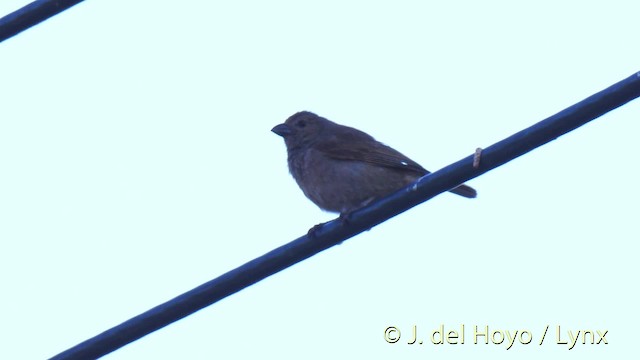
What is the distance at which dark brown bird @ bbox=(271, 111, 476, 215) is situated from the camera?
8031mm

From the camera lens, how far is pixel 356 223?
546 centimetres

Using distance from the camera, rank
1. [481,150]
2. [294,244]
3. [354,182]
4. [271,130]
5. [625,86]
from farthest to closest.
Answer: [271,130] < [354,182] < [294,244] < [481,150] < [625,86]

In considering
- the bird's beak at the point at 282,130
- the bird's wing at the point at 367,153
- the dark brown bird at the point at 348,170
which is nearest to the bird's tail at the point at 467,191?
the dark brown bird at the point at 348,170

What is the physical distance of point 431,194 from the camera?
5219 mm

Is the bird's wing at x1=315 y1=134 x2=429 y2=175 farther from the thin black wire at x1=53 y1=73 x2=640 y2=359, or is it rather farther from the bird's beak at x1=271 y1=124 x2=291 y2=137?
the thin black wire at x1=53 y1=73 x2=640 y2=359

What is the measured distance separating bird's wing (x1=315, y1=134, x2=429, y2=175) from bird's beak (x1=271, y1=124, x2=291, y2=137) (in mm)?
683

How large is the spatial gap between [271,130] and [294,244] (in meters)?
4.16

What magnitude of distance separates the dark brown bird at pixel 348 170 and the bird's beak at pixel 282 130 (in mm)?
283

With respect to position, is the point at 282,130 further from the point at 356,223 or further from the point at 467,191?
the point at 356,223

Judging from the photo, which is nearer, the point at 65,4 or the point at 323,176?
the point at 65,4

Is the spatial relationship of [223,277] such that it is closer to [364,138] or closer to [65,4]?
[65,4]

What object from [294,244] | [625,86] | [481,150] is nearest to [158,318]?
[294,244]

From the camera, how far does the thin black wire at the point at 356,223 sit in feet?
15.2

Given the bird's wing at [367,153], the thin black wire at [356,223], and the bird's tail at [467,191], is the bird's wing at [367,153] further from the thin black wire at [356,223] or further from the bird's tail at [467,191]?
the thin black wire at [356,223]
